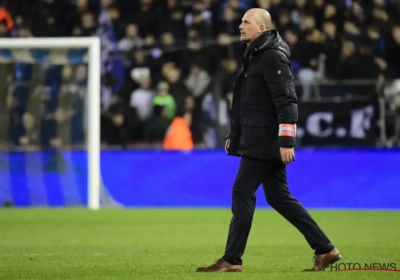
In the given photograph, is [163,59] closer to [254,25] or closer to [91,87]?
[91,87]

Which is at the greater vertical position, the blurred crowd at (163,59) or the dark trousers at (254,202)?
the blurred crowd at (163,59)

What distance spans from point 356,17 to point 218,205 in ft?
17.5

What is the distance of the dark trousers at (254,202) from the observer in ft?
26.7

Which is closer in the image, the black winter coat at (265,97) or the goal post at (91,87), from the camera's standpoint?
the black winter coat at (265,97)

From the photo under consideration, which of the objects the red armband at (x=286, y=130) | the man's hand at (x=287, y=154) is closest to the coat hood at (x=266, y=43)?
the red armband at (x=286, y=130)

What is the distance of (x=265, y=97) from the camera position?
8.16 m

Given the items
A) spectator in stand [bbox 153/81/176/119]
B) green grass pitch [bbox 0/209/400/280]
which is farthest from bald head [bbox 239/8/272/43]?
spectator in stand [bbox 153/81/176/119]

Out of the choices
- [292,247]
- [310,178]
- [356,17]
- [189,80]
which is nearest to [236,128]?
[292,247]

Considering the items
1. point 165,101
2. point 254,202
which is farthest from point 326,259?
point 165,101

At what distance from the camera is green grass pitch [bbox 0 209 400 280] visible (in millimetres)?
8336

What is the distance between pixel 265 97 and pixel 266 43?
42cm

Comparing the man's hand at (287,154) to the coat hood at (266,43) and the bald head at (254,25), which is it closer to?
the coat hood at (266,43)

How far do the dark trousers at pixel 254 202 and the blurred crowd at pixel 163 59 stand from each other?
10.6 meters

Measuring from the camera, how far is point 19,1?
2231 centimetres
